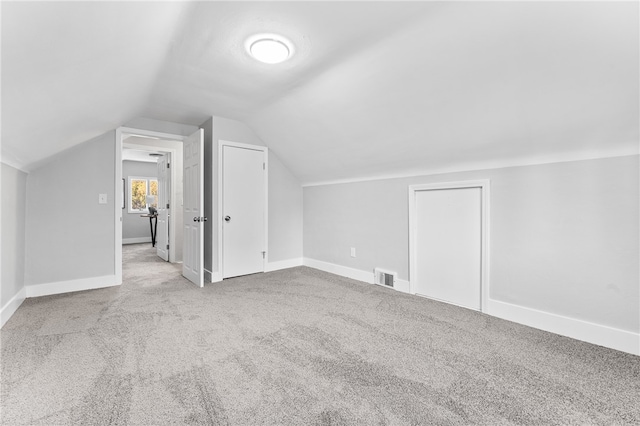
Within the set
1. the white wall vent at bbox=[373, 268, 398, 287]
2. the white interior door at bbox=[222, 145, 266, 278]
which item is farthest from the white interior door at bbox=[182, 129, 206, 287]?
the white wall vent at bbox=[373, 268, 398, 287]

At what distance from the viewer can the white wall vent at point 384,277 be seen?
11.5 feet

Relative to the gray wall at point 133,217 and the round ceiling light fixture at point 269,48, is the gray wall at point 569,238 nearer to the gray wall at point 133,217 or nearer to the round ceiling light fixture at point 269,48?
the round ceiling light fixture at point 269,48

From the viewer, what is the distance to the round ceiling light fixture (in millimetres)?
2093

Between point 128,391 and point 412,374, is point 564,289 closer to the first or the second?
point 412,374

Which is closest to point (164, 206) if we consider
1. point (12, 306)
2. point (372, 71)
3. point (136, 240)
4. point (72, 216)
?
point (72, 216)

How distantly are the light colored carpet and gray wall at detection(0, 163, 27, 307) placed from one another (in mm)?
305

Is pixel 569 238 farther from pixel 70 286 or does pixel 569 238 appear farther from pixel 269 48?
pixel 70 286

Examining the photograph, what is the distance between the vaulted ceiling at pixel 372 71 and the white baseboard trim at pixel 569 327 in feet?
4.12

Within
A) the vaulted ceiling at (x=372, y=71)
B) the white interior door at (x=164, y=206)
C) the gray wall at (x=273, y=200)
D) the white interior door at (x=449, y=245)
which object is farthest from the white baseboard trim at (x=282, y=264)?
the vaulted ceiling at (x=372, y=71)

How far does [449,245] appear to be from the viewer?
3006mm

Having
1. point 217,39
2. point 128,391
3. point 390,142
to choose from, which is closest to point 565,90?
point 390,142

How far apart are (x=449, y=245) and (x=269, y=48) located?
2.48m

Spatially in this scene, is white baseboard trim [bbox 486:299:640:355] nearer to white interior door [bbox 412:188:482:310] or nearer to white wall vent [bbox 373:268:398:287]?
white interior door [bbox 412:188:482:310]

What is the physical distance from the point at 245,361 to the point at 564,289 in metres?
2.45
